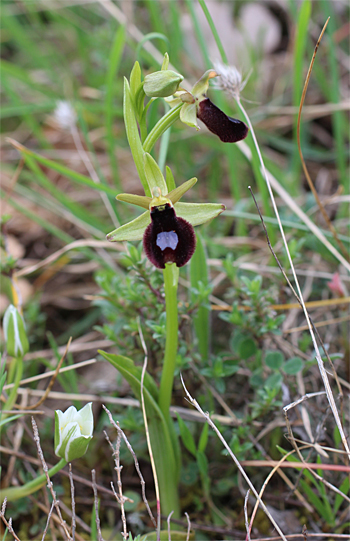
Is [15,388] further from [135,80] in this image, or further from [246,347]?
[135,80]

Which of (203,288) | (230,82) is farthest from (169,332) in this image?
(230,82)

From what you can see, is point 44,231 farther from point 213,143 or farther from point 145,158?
point 145,158

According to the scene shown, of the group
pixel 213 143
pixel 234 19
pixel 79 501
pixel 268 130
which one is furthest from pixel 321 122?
pixel 79 501

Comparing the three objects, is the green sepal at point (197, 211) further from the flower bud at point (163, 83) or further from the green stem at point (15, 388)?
the green stem at point (15, 388)

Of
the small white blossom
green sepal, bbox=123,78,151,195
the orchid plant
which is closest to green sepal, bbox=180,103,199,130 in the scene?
the orchid plant

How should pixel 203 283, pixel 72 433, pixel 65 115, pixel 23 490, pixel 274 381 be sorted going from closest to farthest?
1. pixel 72 433
2. pixel 23 490
3. pixel 274 381
4. pixel 203 283
5. pixel 65 115

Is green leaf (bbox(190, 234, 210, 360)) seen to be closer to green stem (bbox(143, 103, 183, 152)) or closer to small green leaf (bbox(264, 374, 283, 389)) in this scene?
small green leaf (bbox(264, 374, 283, 389))
